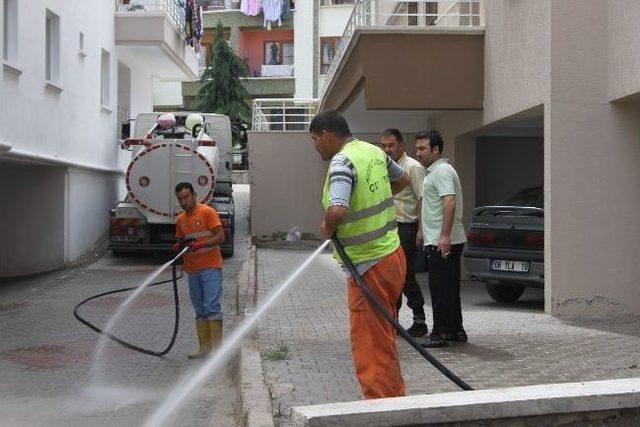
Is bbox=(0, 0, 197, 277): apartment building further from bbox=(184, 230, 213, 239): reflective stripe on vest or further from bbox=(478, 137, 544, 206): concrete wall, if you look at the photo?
bbox=(478, 137, 544, 206): concrete wall

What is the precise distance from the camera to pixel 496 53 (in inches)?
491

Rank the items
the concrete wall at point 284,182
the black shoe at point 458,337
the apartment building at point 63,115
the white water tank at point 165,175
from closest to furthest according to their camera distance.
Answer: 1. the black shoe at point 458,337
2. the apartment building at point 63,115
3. the white water tank at point 165,175
4. the concrete wall at point 284,182

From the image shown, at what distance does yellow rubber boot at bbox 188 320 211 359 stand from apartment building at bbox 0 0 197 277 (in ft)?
18.4

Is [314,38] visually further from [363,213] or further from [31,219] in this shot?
[363,213]

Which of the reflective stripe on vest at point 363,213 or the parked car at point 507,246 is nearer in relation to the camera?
the reflective stripe on vest at point 363,213

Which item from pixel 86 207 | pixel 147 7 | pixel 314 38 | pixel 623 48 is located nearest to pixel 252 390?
pixel 623 48

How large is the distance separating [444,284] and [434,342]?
52 cm

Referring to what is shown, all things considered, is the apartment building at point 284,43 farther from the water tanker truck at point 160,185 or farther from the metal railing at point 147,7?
the water tanker truck at point 160,185

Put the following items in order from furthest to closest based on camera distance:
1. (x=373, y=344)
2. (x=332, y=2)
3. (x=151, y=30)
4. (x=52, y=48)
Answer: (x=332, y=2), (x=151, y=30), (x=52, y=48), (x=373, y=344)

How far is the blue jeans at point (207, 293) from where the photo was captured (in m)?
9.07

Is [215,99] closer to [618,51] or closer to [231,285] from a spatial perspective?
[231,285]

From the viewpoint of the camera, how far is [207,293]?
909cm

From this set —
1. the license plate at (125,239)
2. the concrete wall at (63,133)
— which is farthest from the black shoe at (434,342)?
the license plate at (125,239)

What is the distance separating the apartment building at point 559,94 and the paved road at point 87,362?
4.02m
